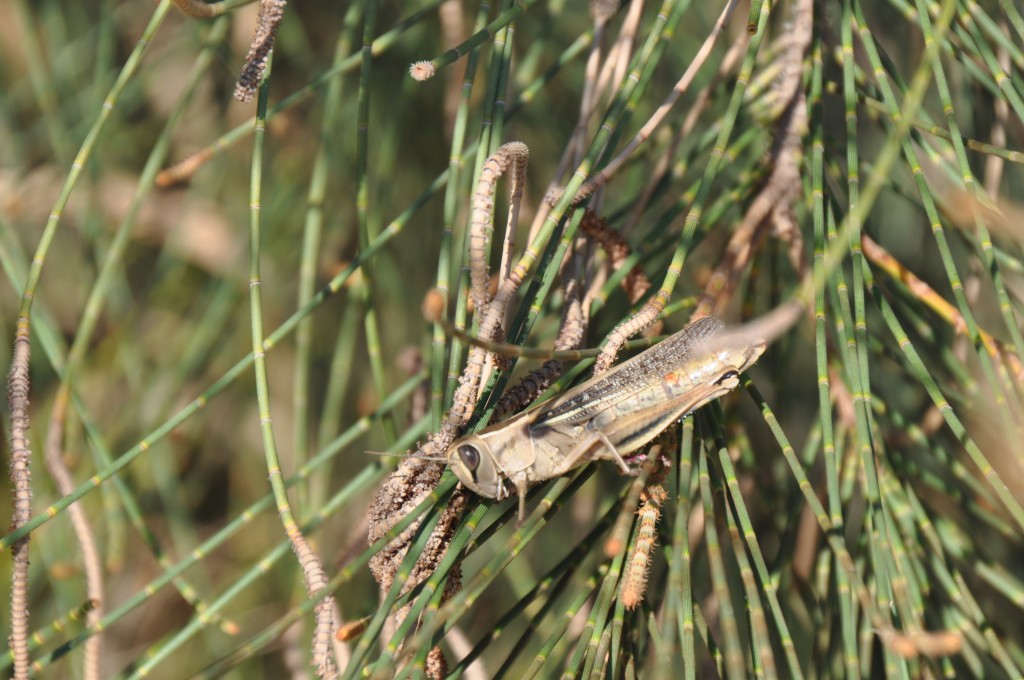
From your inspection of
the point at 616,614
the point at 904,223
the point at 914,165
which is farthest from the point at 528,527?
the point at 904,223

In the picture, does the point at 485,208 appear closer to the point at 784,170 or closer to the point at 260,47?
the point at 260,47

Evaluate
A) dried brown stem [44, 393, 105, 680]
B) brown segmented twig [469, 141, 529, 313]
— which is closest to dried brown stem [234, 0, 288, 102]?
brown segmented twig [469, 141, 529, 313]

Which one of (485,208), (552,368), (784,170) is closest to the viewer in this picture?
(485,208)

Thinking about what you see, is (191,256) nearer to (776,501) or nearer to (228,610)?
(228,610)

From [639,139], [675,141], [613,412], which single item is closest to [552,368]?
[613,412]

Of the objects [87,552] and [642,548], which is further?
[87,552]

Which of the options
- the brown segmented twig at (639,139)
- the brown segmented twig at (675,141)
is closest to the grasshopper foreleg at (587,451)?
the brown segmented twig at (639,139)

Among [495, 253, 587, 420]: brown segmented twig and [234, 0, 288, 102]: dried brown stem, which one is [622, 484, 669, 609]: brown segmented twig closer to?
[495, 253, 587, 420]: brown segmented twig

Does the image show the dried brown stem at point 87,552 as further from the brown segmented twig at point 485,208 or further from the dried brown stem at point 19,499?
the brown segmented twig at point 485,208

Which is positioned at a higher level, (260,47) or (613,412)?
(260,47)
